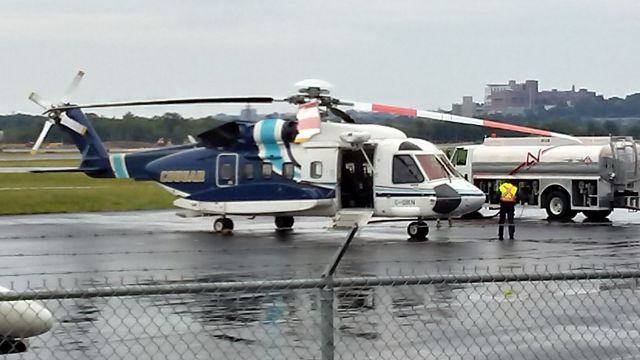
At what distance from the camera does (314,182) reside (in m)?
24.9

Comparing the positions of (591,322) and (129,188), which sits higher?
(591,322)

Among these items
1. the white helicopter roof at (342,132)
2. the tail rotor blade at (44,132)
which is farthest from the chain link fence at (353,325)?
the tail rotor blade at (44,132)

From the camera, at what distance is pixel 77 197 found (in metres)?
43.9

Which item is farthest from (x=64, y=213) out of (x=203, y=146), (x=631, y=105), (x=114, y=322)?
(x=631, y=105)

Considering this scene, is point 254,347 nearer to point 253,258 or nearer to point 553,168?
point 253,258

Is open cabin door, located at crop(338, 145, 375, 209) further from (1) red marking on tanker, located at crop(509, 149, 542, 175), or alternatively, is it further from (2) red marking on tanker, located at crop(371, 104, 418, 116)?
(1) red marking on tanker, located at crop(509, 149, 542, 175)

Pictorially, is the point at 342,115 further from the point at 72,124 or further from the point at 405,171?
the point at 72,124

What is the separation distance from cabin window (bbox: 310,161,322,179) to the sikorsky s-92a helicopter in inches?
0.8

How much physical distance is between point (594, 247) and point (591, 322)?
10.1 meters

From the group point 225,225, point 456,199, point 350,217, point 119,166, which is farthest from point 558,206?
point 119,166

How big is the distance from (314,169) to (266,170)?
1.10 meters

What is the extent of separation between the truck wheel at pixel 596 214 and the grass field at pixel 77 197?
569 inches

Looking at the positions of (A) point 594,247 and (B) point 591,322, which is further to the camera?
(A) point 594,247

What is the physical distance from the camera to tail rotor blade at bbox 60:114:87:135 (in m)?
30.8
